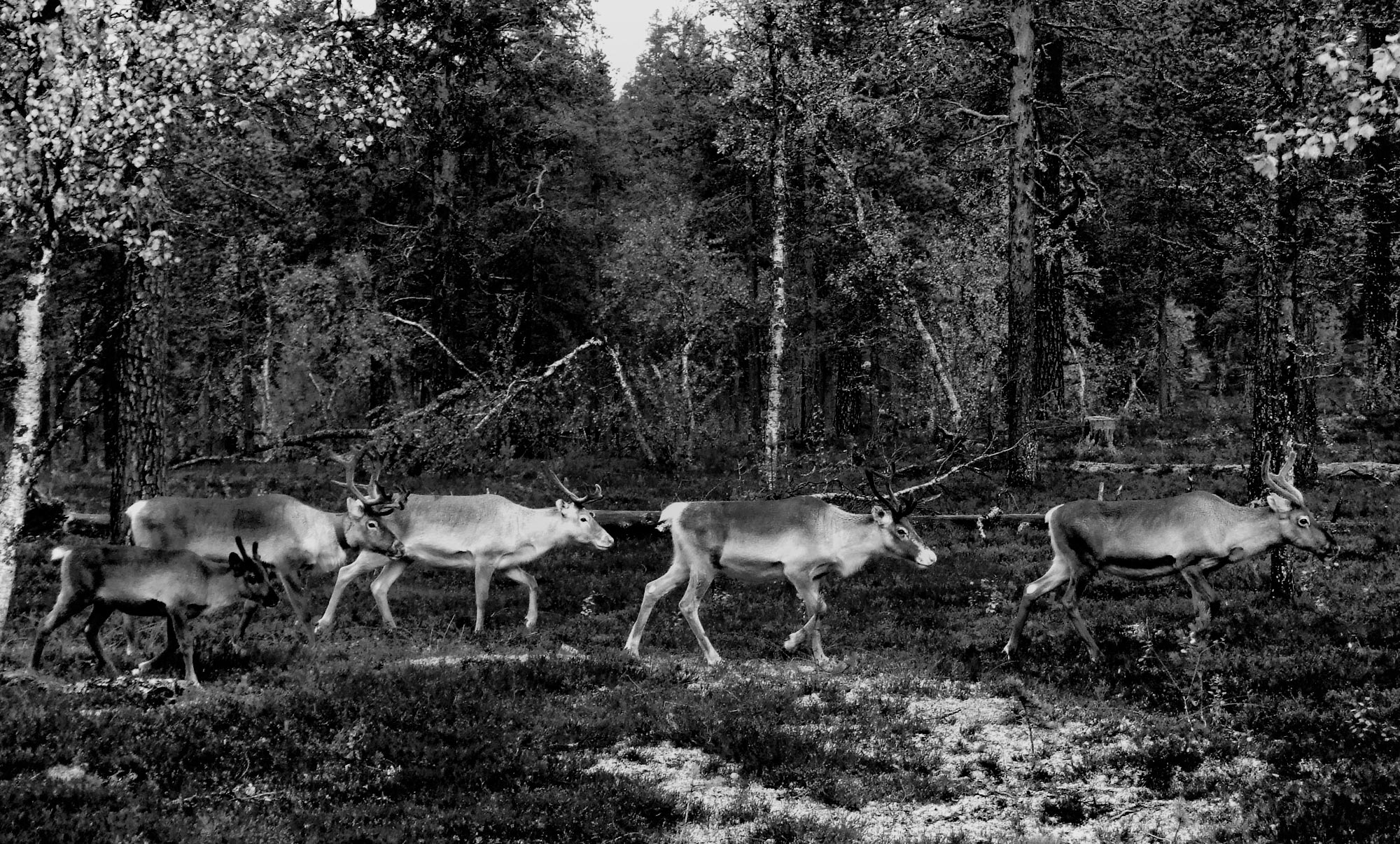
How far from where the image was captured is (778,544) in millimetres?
15148

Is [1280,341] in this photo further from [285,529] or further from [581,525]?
[285,529]

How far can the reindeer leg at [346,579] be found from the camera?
16.2 meters

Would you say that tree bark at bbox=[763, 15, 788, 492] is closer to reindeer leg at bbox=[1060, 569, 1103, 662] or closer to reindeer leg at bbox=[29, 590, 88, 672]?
reindeer leg at bbox=[1060, 569, 1103, 662]

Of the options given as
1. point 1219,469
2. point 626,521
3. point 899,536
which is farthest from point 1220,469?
point 626,521

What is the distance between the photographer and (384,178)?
3500 centimetres

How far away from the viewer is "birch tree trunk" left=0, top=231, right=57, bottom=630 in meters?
11.2

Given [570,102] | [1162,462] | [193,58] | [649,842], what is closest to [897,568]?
[1162,462]

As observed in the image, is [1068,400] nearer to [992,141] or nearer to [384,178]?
[992,141]

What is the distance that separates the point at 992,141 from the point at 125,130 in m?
21.4

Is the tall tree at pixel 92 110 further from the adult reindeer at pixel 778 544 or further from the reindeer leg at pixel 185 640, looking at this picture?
the adult reindeer at pixel 778 544

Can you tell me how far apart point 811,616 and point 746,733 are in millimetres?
4116

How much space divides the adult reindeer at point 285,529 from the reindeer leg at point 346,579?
13 cm

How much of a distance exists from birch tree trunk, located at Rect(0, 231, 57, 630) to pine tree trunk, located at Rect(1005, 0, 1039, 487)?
60.3ft

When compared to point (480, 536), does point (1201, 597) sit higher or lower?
lower
